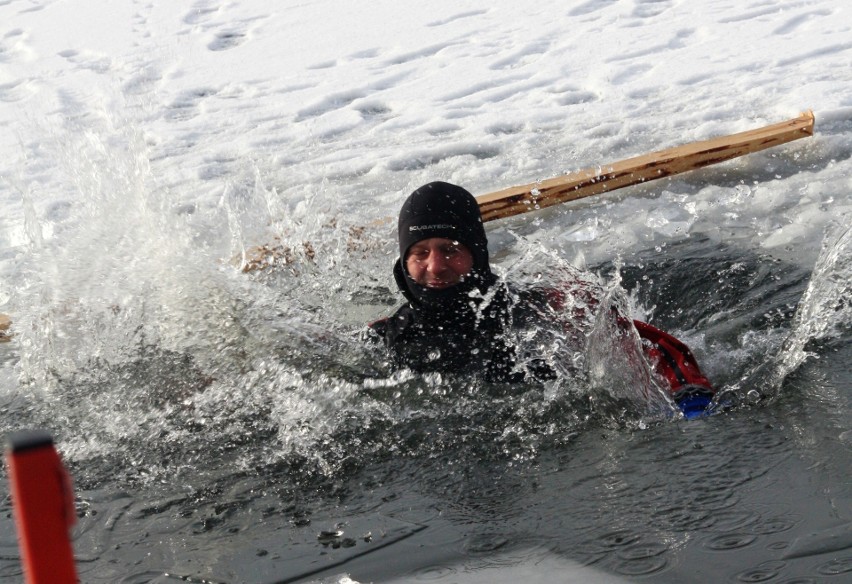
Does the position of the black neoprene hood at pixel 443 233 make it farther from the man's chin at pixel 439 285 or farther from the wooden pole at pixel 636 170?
the wooden pole at pixel 636 170

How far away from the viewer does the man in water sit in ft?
14.1

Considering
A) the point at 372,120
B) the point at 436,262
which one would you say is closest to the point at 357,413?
the point at 436,262

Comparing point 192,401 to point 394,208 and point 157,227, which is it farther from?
point 394,208

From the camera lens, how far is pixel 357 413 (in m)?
4.25

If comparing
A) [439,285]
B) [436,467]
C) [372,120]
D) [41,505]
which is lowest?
[436,467]

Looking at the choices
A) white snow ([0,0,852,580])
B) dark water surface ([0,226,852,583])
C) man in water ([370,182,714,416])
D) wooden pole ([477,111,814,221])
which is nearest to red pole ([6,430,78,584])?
dark water surface ([0,226,852,583])

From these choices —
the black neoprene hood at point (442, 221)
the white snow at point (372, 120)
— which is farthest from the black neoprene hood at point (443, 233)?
the white snow at point (372, 120)

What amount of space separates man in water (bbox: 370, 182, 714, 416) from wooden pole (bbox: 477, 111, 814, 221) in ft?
7.29

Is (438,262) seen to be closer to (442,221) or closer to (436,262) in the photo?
(436,262)

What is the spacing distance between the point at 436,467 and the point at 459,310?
34.0 inches

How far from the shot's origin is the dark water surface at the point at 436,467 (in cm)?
309

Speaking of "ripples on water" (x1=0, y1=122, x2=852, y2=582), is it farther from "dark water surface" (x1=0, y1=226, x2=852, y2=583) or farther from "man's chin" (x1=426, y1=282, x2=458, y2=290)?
"man's chin" (x1=426, y1=282, x2=458, y2=290)

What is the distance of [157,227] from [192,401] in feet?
5.10

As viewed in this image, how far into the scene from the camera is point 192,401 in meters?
4.54
